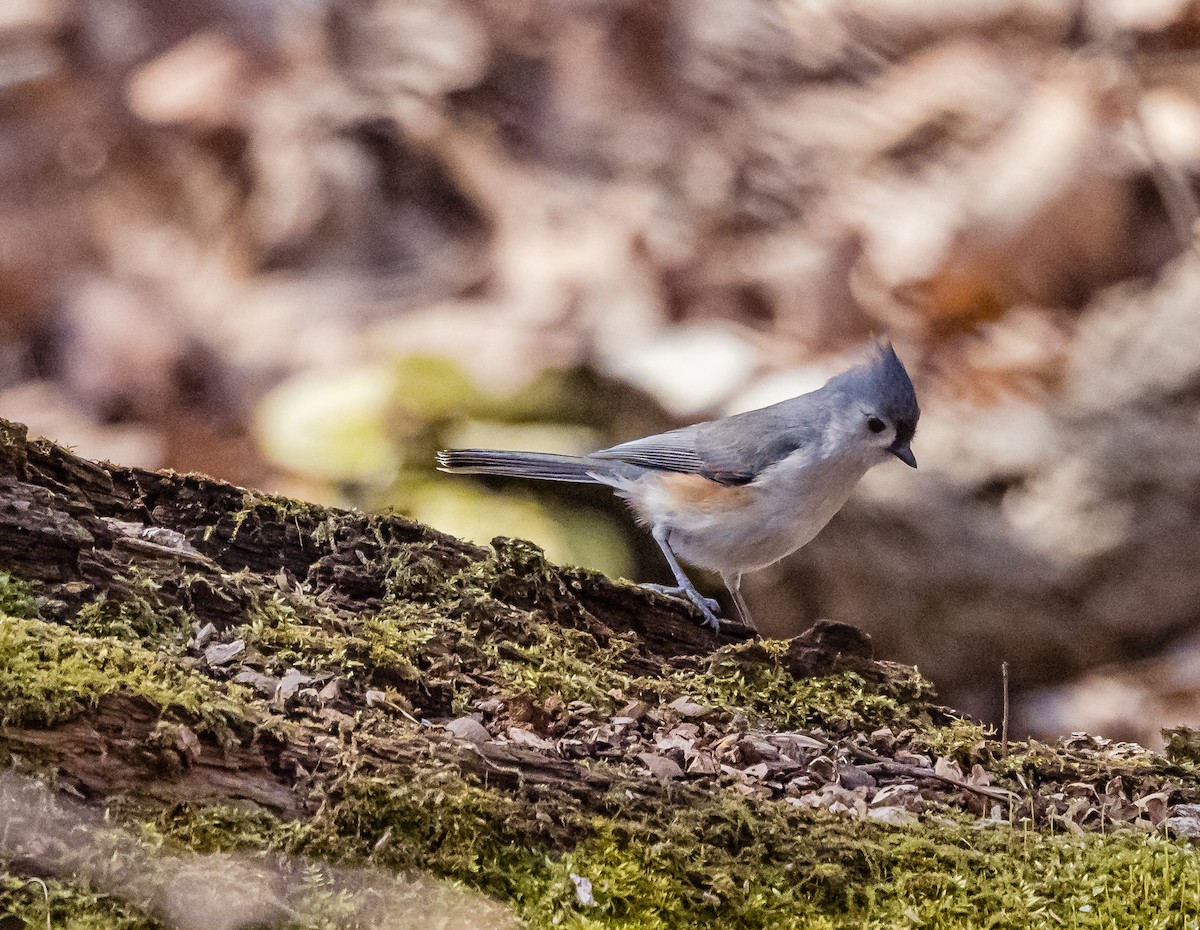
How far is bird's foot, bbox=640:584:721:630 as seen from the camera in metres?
2.74

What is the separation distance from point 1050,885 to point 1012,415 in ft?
12.3

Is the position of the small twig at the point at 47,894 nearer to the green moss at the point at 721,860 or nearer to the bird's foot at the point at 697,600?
the green moss at the point at 721,860

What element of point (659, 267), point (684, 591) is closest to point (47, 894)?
point (684, 591)

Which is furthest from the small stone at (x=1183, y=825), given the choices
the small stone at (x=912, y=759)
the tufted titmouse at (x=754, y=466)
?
the tufted titmouse at (x=754, y=466)

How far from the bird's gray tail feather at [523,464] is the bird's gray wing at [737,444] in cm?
7

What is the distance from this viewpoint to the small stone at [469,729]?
187 centimetres

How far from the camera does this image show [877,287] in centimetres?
570

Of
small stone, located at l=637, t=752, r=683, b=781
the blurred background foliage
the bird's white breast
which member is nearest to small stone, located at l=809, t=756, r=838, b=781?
small stone, located at l=637, t=752, r=683, b=781

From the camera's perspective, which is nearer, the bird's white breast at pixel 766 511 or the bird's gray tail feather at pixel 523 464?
the bird's white breast at pixel 766 511

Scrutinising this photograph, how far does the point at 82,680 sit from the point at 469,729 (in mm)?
623

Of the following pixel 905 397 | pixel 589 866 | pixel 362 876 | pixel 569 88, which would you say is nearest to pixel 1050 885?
pixel 589 866

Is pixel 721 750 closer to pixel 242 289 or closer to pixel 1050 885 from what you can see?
pixel 1050 885

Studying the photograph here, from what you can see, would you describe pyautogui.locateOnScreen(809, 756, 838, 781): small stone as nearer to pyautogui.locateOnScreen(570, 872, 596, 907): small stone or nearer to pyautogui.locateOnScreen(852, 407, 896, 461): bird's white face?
pyautogui.locateOnScreen(570, 872, 596, 907): small stone

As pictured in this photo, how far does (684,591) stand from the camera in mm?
3240
